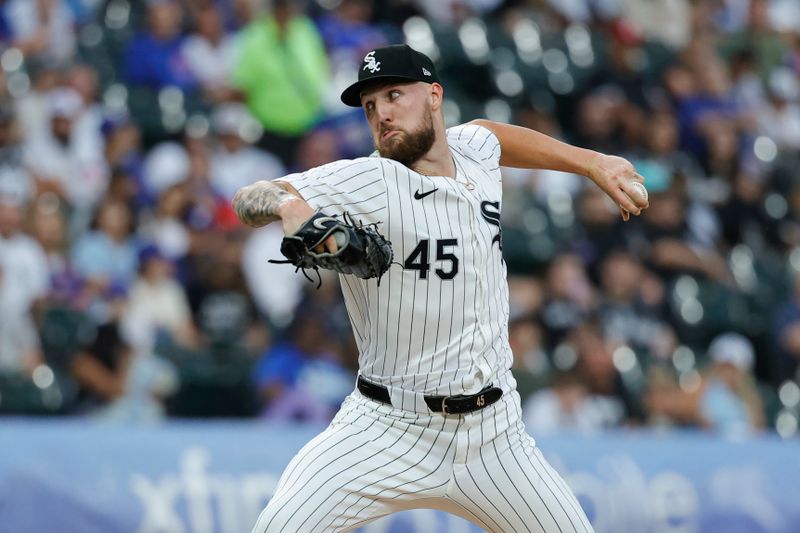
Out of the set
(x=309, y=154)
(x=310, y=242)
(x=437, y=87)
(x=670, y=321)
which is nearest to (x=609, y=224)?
(x=670, y=321)

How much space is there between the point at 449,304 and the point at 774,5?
10.8 metres

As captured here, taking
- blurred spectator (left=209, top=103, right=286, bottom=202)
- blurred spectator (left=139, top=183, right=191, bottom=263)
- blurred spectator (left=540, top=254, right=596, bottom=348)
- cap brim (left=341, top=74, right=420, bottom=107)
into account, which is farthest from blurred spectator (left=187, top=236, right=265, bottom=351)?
cap brim (left=341, top=74, right=420, bottom=107)

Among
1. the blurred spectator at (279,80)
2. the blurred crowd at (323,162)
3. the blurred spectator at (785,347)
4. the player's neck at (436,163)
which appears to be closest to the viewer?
the player's neck at (436,163)

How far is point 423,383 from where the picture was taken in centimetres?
416

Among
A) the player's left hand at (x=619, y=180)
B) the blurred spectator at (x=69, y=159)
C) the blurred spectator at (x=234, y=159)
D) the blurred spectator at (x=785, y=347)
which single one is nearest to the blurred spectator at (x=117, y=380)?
the blurred spectator at (x=69, y=159)

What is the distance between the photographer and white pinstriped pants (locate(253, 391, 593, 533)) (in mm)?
4074

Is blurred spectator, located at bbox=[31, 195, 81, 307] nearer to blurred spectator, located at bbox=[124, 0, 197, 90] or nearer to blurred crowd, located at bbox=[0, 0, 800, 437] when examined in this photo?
blurred crowd, located at bbox=[0, 0, 800, 437]

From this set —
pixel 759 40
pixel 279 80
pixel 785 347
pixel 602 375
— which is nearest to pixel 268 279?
pixel 279 80

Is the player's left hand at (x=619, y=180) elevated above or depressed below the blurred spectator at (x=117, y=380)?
above

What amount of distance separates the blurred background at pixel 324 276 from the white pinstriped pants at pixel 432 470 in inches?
100

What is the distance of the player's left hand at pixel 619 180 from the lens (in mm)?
4293

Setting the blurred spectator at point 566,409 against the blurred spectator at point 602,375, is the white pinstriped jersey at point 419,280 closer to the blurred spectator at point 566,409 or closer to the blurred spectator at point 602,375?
the blurred spectator at point 566,409

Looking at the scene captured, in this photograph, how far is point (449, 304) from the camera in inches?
164

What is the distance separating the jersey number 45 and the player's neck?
291 mm
